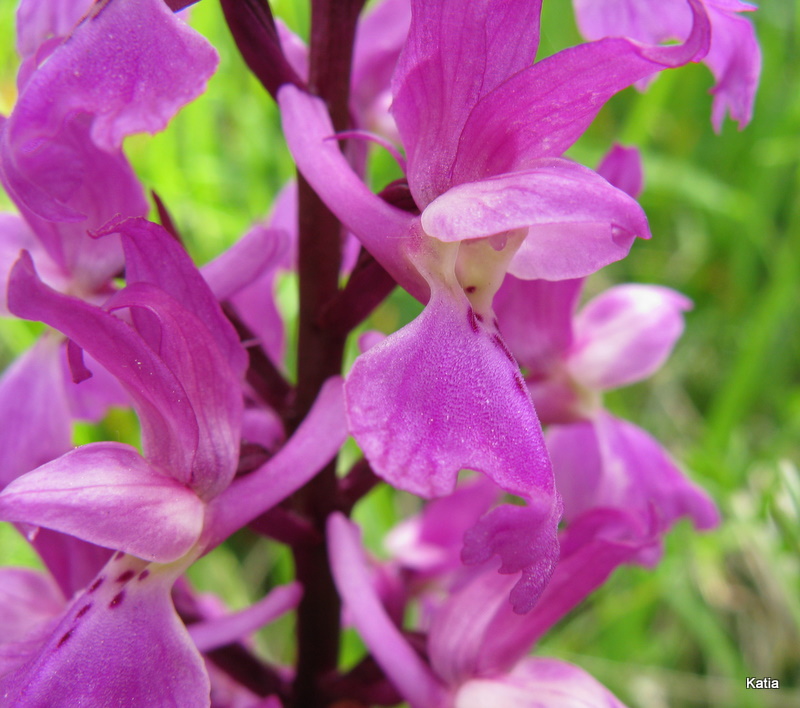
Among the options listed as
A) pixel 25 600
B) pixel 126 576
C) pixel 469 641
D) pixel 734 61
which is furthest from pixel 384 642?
pixel 734 61

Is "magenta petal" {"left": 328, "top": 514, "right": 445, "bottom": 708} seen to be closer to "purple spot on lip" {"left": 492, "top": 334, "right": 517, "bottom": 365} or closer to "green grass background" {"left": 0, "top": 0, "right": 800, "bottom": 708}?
"purple spot on lip" {"left": 492, "top": 334, "right": 517, "bottom": 365}

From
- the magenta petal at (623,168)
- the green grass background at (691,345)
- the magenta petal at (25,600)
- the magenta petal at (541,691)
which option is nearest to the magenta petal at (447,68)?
the magenta petal at (623,168)

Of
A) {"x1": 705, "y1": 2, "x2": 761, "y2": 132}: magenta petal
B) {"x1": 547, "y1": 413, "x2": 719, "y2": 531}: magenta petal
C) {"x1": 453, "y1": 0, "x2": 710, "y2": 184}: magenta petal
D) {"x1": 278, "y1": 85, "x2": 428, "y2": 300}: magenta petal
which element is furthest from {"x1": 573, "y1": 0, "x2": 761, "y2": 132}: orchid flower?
{"x1": 547, "y1": 413, "x2": 719, "y2": 531}: magenta petal

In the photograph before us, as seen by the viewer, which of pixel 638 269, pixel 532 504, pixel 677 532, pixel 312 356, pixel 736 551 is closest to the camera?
pixel 532 504

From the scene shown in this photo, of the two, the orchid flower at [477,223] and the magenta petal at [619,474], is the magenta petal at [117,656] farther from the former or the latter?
the magenta petal at [619,474]

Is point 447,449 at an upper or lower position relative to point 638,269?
upper

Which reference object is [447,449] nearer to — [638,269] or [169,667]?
[169,667]

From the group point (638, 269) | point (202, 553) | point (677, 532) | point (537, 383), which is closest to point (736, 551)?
point (677, 532)
